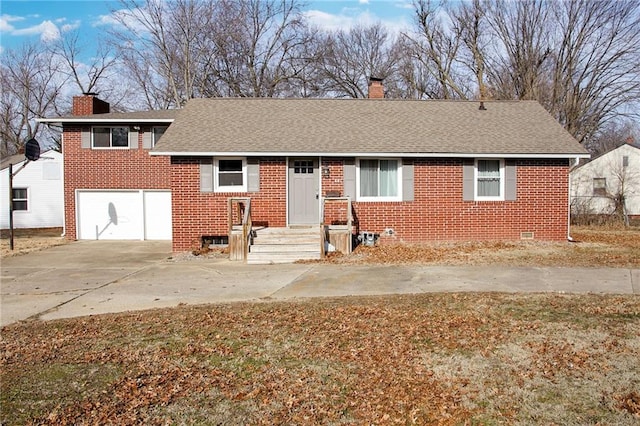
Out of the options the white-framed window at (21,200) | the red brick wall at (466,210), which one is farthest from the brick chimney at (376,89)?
the white-framed window at (21,200)

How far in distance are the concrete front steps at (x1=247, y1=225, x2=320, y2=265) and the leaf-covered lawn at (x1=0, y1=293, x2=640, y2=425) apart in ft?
15.6

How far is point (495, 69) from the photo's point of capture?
102 feet

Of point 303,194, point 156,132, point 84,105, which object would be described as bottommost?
point 303,194

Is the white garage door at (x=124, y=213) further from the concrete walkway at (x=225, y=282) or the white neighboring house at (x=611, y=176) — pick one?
the white neighboring house at (x=611, y=176)

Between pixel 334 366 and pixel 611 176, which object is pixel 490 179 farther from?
pixel 611 176

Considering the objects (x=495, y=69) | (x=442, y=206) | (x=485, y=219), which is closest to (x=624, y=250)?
(x=485, y=219)

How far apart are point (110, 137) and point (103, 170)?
47.7 inches

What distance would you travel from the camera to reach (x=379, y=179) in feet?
46.3

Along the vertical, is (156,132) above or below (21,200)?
above

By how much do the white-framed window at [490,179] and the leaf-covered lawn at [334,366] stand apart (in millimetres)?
7548

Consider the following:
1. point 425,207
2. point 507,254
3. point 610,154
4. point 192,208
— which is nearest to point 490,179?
point 425,207

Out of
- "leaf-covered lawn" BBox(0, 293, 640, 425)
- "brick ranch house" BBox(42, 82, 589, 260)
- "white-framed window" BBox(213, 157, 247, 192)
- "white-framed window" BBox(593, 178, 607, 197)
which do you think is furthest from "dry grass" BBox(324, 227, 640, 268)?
"white-framed window" BBox(593, 178, 607, 197)

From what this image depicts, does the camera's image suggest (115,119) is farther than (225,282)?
Yes

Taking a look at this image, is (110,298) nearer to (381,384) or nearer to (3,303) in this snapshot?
(3,303)
